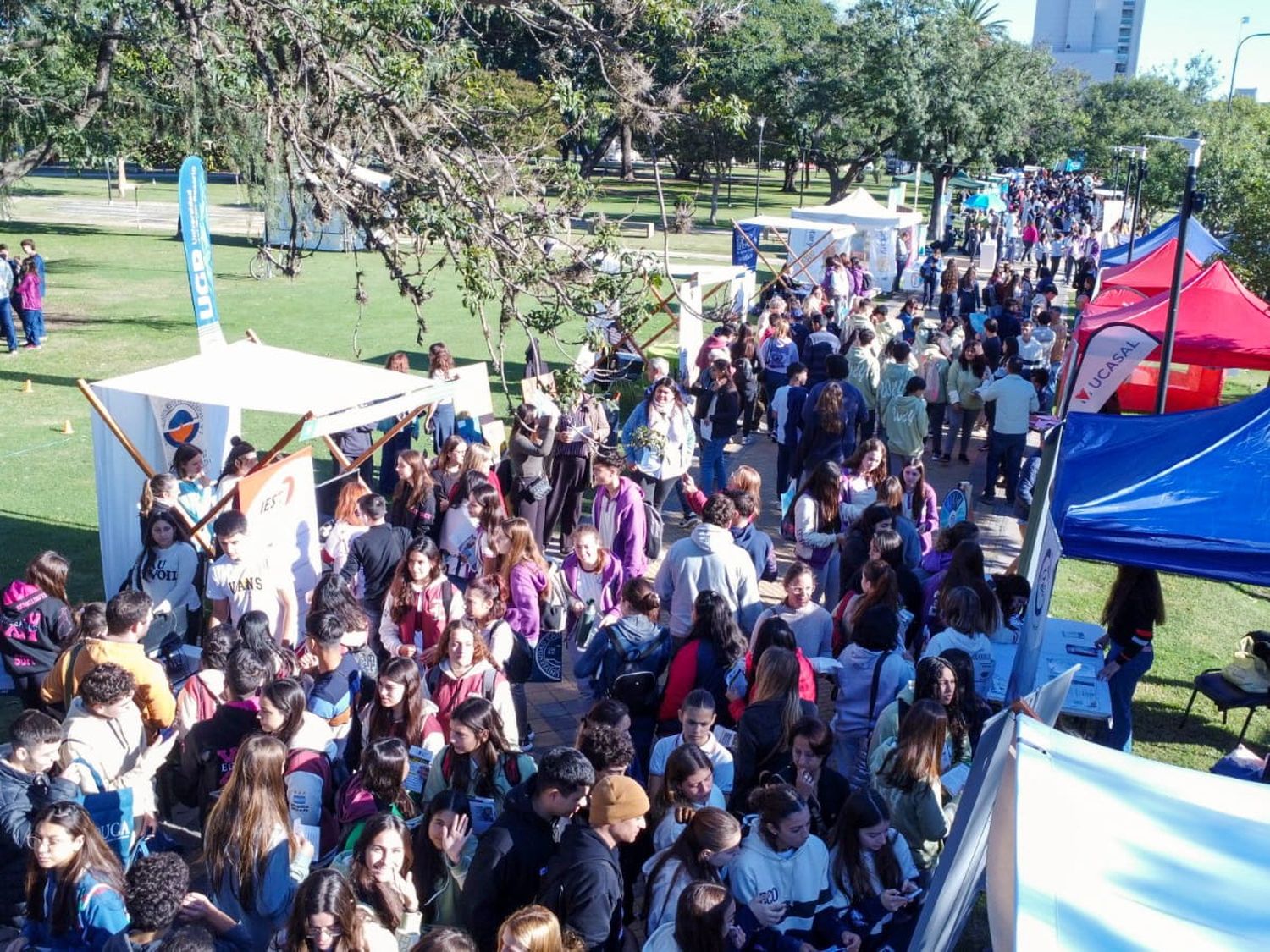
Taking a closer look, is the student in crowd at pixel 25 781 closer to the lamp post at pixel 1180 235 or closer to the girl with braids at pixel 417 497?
the girl with braids at pixel 417 497

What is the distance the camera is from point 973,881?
162 inches

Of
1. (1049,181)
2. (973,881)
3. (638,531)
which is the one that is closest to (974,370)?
(638,531)

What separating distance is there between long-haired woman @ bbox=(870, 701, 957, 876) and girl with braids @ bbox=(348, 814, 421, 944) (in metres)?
1.96

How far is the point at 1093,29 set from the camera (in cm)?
15925

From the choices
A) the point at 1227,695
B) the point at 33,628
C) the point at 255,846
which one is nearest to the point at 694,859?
the point at 255,846

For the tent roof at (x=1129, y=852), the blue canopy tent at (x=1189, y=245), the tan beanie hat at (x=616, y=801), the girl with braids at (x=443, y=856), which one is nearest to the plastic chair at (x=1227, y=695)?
the tent roof at (x=1129, y=852)

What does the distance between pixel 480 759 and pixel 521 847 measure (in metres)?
0.63

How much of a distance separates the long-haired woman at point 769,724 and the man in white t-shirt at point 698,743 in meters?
0.13

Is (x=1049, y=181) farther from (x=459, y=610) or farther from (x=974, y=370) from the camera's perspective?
(x=459, y=610)

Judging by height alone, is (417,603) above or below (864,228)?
below

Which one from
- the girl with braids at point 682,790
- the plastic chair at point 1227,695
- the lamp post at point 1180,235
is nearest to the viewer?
the girl with braids at point 682,790

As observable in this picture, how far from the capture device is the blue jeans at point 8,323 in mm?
18047

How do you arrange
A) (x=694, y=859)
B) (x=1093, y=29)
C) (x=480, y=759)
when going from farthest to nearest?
(x=1093, y=29), (x=480, y=759), (x=694, y=859)

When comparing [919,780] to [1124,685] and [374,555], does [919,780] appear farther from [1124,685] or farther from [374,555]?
[374,555]
